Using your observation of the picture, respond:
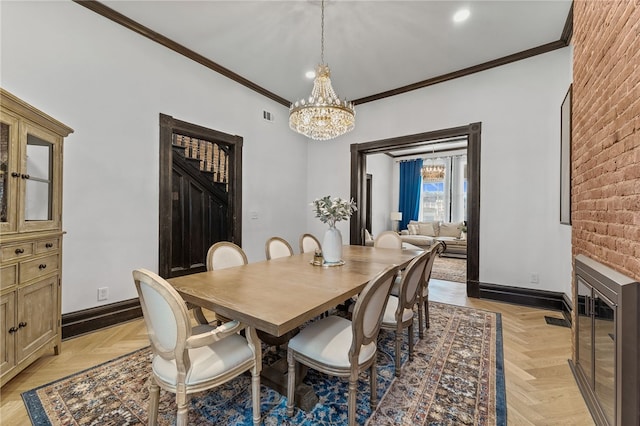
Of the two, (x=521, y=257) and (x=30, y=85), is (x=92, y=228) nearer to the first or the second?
(x=30, y=85)

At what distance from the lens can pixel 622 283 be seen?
122 centimetres

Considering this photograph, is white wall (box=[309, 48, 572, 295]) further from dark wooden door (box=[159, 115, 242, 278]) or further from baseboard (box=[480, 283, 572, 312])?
dark wooden door (box=[159, 115, 242, 278])

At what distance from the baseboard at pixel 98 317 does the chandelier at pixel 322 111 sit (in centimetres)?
263

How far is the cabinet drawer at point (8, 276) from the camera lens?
5.34 ft

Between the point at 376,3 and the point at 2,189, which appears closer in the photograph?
the point at 2,189

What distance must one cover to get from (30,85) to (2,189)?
116 cm

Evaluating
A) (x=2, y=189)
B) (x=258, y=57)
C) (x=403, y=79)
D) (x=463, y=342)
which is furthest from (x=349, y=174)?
(x=2, y=189)

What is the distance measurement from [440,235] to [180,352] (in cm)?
786

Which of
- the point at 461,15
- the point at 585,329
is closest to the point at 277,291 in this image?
the point at 585,329

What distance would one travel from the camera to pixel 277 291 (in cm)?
158

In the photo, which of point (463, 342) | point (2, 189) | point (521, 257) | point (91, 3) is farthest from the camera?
point (521, 257)

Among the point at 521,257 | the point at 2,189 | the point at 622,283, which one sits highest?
the point at 2,189

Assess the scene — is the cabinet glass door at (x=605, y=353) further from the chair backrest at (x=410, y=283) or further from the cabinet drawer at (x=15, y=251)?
the cabinet drawer at (x=15, y=251)

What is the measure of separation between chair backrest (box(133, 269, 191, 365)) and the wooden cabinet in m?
1.18
